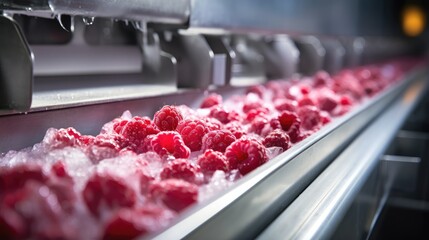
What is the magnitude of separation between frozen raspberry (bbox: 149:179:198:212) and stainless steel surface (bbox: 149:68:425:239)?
47 millimetres

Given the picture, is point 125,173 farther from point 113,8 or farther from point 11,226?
point 113,8

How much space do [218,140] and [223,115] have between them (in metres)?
0.51

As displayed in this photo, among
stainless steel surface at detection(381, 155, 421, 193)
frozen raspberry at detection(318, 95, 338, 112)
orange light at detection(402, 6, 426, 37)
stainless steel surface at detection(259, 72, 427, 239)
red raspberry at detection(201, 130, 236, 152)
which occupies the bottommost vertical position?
stainless steel surface at detection(381, 155, 421, 193)

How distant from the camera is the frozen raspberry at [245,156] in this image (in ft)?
4.11

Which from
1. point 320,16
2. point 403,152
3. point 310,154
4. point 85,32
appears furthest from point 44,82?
point 320,16

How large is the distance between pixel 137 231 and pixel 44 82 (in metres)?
1.63

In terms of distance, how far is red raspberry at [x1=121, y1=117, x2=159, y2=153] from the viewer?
4.52 feet

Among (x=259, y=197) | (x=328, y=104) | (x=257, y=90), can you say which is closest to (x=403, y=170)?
(x=328, y=104)

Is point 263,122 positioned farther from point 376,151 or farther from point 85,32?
point 85,32

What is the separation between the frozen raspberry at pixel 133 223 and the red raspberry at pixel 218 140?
0.58m

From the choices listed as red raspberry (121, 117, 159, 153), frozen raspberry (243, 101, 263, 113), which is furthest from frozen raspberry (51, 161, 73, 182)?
frozen raspberry (243, 101, 263, 113)

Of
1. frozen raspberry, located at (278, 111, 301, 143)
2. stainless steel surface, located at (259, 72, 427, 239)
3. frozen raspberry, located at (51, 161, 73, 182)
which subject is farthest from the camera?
frozen raspberry, located at (278, 111, 301, 143)

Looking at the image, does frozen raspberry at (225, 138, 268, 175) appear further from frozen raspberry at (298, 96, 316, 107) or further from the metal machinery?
frozen raspberry at (298, 96, 316, 107)

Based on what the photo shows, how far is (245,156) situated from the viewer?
1273 mm
